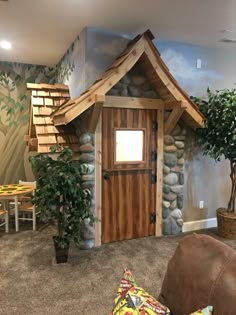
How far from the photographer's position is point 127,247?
3.57m

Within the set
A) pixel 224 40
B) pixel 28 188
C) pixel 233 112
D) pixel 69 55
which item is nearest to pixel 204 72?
pixel 224 40

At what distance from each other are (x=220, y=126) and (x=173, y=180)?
1000mm

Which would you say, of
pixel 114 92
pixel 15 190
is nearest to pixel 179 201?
pixel 114 92

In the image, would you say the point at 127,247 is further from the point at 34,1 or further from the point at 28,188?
the point at 34,1

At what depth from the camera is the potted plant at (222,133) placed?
356 cm

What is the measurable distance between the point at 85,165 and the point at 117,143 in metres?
0.58

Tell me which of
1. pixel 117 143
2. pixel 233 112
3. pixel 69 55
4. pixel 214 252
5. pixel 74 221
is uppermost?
pixel 69 55

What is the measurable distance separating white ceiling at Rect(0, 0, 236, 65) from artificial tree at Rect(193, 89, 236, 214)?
0.85 meters

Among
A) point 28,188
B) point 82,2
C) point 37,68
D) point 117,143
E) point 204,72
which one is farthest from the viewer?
point 37,68

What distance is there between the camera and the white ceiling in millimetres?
2812

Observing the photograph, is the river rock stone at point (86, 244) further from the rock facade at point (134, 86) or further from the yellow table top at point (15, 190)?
the rock facade at point (134, 86)

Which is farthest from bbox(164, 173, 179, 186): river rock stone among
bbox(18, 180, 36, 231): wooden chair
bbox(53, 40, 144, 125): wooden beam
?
bbox(18, 180, 36, 231): wooden chair

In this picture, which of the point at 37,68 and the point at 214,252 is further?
the point at 37,68

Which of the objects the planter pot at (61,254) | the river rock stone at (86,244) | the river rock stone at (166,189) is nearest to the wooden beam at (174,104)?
the river rock stone at (166,189)
